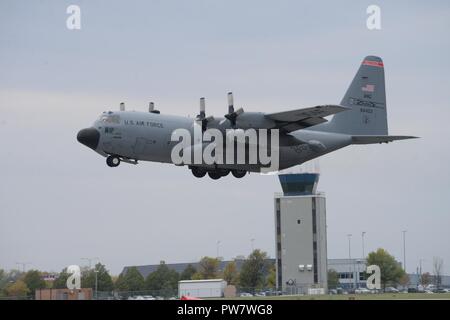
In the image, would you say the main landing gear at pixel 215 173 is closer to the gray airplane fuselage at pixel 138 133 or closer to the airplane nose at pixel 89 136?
the gray airplane fuselage at pixel 138 133

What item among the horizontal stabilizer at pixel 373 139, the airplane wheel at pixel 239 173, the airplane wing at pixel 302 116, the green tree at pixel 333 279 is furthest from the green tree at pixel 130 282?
the green tree at pixel 333 279

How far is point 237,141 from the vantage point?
53938mm

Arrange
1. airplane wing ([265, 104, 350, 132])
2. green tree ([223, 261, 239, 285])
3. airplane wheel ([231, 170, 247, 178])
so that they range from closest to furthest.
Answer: airplane wing ([265, 104, 350, 132]) < airplane wheel ([231, 170, 247, 178]) < green tree ([223, 261, 239, 285])

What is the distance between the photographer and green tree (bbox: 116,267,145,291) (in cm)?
7369

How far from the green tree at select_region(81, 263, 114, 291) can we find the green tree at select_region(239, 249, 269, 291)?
92.3 feet

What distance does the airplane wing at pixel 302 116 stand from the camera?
52862mm

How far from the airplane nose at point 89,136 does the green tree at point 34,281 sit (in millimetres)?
11817

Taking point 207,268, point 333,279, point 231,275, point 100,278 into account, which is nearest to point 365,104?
point 100,278

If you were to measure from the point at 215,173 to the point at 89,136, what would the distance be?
9.16m

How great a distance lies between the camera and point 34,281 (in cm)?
6109

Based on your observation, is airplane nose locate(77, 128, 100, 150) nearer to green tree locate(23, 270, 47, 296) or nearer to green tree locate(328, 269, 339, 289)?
green tree locate(23, 270, 47, 296)

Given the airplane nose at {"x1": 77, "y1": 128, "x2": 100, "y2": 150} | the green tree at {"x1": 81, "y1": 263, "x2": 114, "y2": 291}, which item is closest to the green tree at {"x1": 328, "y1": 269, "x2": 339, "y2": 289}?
the green tree at {"x1": 81, "y1": 263, "x2": 114, "y2": 291}

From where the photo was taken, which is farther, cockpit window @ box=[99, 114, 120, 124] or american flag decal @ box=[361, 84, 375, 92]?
american flag decal @ box=[361, 84, 375, 92]
